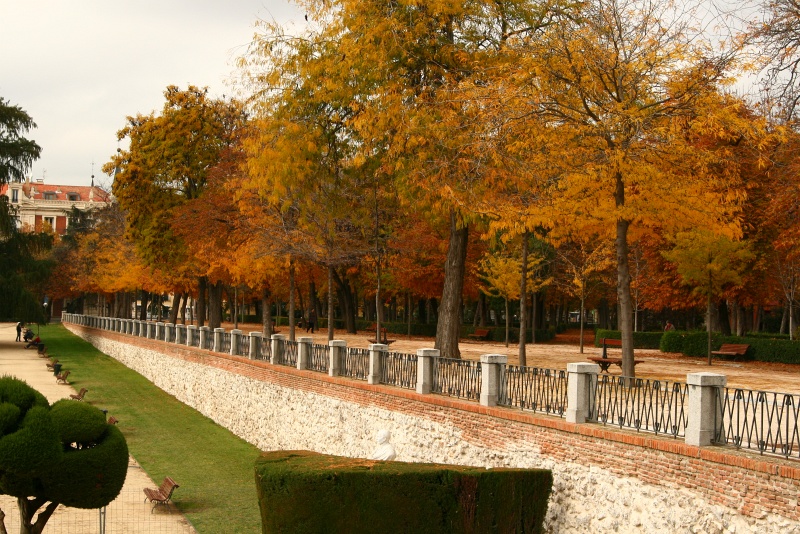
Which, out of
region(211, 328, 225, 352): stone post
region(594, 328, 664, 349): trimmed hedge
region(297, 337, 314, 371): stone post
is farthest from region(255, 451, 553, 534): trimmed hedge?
region(594, 328, 664, 349): trimmed hedge

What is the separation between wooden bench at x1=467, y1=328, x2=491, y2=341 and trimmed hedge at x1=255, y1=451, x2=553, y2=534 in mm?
33515

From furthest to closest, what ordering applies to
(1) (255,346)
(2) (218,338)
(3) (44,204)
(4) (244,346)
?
(3) (44,204) → (2) (218,338) → (4) (244,346) → (1) (255,346)

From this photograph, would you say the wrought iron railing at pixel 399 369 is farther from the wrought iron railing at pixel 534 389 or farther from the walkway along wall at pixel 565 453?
the wrought iron railing at pixel 534 389

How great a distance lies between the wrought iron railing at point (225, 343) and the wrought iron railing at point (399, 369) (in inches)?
486

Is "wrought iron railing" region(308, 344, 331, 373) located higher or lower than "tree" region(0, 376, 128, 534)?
higher

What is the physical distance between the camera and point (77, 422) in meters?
12.9

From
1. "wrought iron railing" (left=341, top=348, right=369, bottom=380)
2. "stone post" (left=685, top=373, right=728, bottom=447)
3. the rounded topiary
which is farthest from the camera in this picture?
"wrought iron railing" (left=341, top=348, right=369, bottom=380)

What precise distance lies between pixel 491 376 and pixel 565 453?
91.1 inches

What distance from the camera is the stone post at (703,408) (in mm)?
10047

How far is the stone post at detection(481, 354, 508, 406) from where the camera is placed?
1406cm

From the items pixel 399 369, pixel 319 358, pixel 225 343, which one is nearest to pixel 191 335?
pixel 225 343

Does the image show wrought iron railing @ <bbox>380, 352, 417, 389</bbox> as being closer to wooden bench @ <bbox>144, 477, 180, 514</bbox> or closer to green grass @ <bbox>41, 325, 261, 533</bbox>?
green grass @ <bbox>41, 325, 261, 533</bbox>

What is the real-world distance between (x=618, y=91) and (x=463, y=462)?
24.4 feet

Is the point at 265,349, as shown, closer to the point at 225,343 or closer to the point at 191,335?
the point at 225,343
